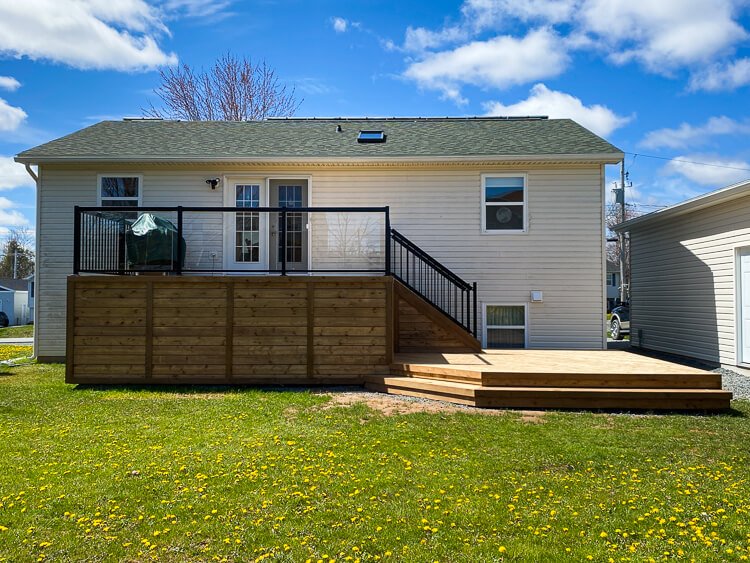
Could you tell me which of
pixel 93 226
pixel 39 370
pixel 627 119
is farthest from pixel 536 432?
pixel 627 119

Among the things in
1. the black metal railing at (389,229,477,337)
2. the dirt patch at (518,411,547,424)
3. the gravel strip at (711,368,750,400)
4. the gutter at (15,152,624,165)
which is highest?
the gutter at (15,152,624,165)

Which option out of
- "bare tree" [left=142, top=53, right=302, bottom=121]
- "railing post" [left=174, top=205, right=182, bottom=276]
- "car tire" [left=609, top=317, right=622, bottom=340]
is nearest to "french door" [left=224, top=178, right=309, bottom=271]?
"railing post" [left=174, top=205, right=182, bottom=276]

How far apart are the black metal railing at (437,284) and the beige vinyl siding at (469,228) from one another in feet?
1.37

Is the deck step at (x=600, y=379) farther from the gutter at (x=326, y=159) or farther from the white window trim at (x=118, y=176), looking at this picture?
the white window trim at (x=118, y=176)

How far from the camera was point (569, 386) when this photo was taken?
6.45 m

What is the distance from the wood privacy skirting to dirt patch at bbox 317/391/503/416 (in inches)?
28.8

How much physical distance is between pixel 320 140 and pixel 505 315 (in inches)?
221

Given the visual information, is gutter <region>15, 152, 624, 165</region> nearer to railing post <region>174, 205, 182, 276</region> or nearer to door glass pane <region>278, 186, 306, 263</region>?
door glass pane <region>278, 186, 306, 263</region>

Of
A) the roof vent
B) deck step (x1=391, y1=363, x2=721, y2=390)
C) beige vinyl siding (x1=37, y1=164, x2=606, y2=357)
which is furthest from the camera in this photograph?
the roof vent

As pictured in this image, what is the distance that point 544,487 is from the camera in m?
3.59

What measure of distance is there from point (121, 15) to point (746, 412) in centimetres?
1522

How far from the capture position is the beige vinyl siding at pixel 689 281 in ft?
30.0

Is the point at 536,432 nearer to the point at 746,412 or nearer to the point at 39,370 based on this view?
the point at 746,412

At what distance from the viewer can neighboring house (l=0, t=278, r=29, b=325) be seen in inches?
1407
